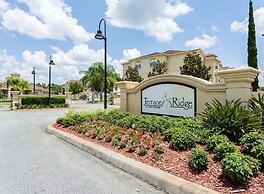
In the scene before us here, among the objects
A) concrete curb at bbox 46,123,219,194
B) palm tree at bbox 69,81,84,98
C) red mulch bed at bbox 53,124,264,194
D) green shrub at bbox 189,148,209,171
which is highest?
palm tree at bbox 69,81,84,98

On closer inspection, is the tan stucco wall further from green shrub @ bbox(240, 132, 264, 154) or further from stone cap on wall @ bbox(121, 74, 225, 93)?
green shrub @ bbox(240, 132, 264, 154)

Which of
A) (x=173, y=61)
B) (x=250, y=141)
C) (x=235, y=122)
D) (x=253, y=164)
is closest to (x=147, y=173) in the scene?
(x=253, y=164)

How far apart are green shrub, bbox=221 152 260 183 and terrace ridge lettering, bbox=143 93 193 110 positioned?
474 centimetres

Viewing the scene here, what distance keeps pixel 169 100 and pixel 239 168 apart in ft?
19.6

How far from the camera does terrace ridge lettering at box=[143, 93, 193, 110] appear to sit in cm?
905

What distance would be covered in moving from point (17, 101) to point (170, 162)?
27.0 meters

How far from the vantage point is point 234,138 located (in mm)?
6047

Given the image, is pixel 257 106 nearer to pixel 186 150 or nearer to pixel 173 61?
pixel 186 150

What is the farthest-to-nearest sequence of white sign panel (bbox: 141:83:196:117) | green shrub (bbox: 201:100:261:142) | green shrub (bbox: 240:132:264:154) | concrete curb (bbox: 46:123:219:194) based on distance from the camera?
white sign panel (bbox: 141:83:196:117)
green shrub (bbox: 201:100:261:142)
green shrub (bbox: 240:132:264:154)
concrete curb (bbox: 46:123:219:194)

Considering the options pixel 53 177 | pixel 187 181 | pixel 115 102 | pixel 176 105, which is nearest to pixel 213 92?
pixel 176 105

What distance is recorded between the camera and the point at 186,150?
5707 millimetres

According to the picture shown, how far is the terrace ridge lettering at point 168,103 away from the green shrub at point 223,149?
13.0 ft

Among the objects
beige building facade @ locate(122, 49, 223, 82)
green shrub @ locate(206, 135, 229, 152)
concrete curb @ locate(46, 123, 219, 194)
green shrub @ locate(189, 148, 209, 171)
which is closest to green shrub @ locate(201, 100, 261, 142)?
green shrub @ locate(206, 135, 229, 152)

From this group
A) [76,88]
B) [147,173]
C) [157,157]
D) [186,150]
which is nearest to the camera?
[147,173]
